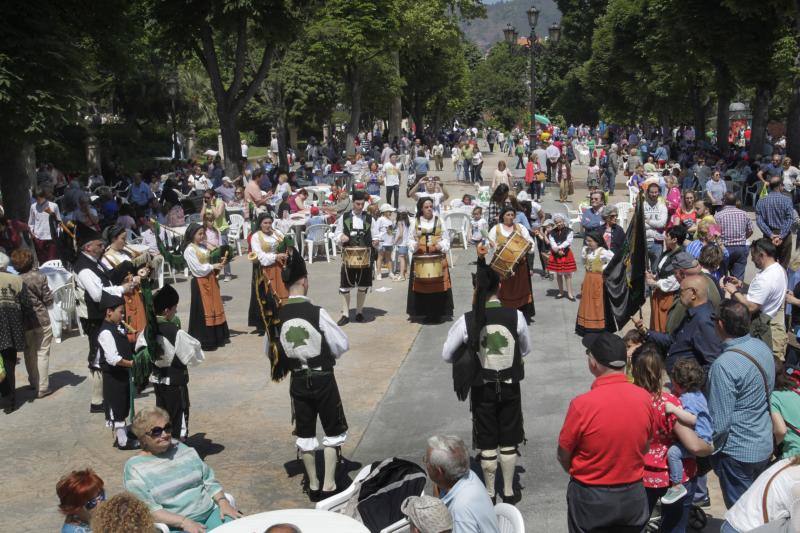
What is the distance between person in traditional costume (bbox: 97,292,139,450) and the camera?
8008 millimetres

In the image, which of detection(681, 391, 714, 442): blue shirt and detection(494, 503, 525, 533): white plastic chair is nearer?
detection(494, 503, 525, 533): white plastic chair

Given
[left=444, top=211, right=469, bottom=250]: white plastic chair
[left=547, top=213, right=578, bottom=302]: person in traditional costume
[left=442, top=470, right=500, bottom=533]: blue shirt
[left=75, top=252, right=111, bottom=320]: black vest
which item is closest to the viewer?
[left=442, top=470, right=500, bottom=533]: blue shirt

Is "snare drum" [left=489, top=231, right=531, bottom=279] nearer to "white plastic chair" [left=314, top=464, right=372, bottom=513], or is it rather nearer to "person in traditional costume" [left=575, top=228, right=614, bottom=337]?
"person in traditional costume" [left=575, top=228, right=614, bottom=337]

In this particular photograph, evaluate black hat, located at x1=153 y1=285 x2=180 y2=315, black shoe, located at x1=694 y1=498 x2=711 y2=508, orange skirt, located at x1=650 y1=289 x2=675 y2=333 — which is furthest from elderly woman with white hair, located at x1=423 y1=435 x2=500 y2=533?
orange skirt, located at x1=650 y1=289 x2=675 y2=333

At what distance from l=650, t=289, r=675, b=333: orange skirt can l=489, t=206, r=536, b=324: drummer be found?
2082 mm

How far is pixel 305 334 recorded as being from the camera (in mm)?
6770

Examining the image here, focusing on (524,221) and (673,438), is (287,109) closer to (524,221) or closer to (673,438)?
(524,221)

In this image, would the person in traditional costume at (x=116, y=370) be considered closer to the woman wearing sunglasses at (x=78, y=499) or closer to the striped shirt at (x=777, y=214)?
the woman wearing sunglasses at (x=78, y=499)

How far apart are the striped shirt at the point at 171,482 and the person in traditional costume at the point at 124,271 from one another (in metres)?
3.67

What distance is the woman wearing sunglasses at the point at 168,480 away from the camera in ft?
17.4

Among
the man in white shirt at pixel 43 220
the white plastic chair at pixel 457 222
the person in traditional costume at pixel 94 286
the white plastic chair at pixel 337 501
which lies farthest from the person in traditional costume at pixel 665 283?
the man in white shirt at pixel 43 220

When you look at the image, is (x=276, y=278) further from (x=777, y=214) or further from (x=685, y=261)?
(x=777, y=214)

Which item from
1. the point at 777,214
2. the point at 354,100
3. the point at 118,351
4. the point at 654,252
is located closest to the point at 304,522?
the point at 118,351

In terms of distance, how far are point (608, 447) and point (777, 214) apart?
9.55 m
